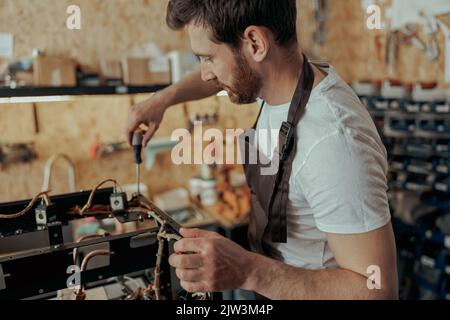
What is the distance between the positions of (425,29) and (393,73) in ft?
1.10

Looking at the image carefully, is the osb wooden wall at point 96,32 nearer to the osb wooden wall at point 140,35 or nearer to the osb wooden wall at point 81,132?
the osb wooden wall at point 140,35

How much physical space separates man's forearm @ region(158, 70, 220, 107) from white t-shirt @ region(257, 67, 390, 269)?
1.29ft

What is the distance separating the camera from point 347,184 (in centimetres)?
67

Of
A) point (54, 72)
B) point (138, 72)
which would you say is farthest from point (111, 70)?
point (54, 72)

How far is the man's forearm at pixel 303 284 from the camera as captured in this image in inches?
26.3

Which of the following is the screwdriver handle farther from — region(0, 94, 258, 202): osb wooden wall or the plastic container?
the plastic container

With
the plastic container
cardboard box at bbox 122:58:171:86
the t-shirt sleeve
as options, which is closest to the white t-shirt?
the t-shirt sleeve

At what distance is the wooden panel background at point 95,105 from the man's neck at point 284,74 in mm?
1120

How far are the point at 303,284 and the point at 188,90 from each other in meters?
0.69

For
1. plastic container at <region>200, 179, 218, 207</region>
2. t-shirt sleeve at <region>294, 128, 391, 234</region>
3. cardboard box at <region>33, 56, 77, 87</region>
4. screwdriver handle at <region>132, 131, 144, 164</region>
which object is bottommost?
plastic container at <region>200, 179, 218, 207</region>

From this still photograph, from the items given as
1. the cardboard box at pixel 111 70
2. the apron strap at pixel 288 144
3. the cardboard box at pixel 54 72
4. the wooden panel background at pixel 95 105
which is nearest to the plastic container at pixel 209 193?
the wooden panel background at pixel 95 105

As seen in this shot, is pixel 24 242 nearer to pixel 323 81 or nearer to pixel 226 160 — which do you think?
pixel 323 81

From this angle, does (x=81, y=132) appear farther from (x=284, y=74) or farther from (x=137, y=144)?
(x=284, y=74)

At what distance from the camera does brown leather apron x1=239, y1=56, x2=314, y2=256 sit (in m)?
0.79
